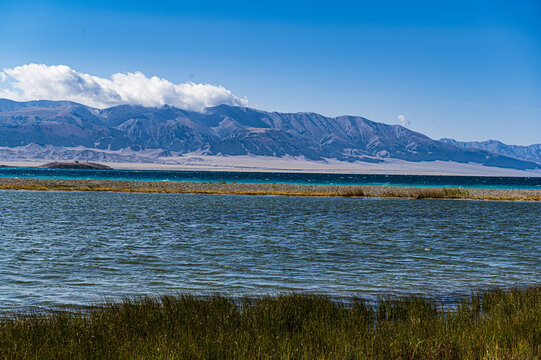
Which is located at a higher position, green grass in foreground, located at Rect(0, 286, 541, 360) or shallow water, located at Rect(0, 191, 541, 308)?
green grass in foreground, located at Rect(0, 286, 541, 360)

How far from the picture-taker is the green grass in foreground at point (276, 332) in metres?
8.01

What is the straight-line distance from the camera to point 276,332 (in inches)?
381

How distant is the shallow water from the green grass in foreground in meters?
2.91

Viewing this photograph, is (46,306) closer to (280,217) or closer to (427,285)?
(427,285)

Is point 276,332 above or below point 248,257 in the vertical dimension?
above

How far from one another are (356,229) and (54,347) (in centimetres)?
2569

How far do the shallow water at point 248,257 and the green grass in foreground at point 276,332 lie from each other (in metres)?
2.91

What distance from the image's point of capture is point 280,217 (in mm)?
40688

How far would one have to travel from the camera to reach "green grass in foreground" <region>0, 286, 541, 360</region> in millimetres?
8008

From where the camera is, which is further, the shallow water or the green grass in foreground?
the shallow water

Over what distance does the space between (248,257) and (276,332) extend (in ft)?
35.7

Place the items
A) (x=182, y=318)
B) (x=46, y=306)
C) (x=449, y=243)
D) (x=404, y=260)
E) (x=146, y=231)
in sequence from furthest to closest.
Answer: (x=146, y=231)
(x=449, y=243)
(x=404, y=260)
(x=46, y=306)
(x=182, y=318)

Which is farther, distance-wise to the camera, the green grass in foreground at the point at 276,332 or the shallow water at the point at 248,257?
the shallow water at the point at 248,257

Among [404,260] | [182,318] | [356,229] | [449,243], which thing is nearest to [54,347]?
[182,318]
